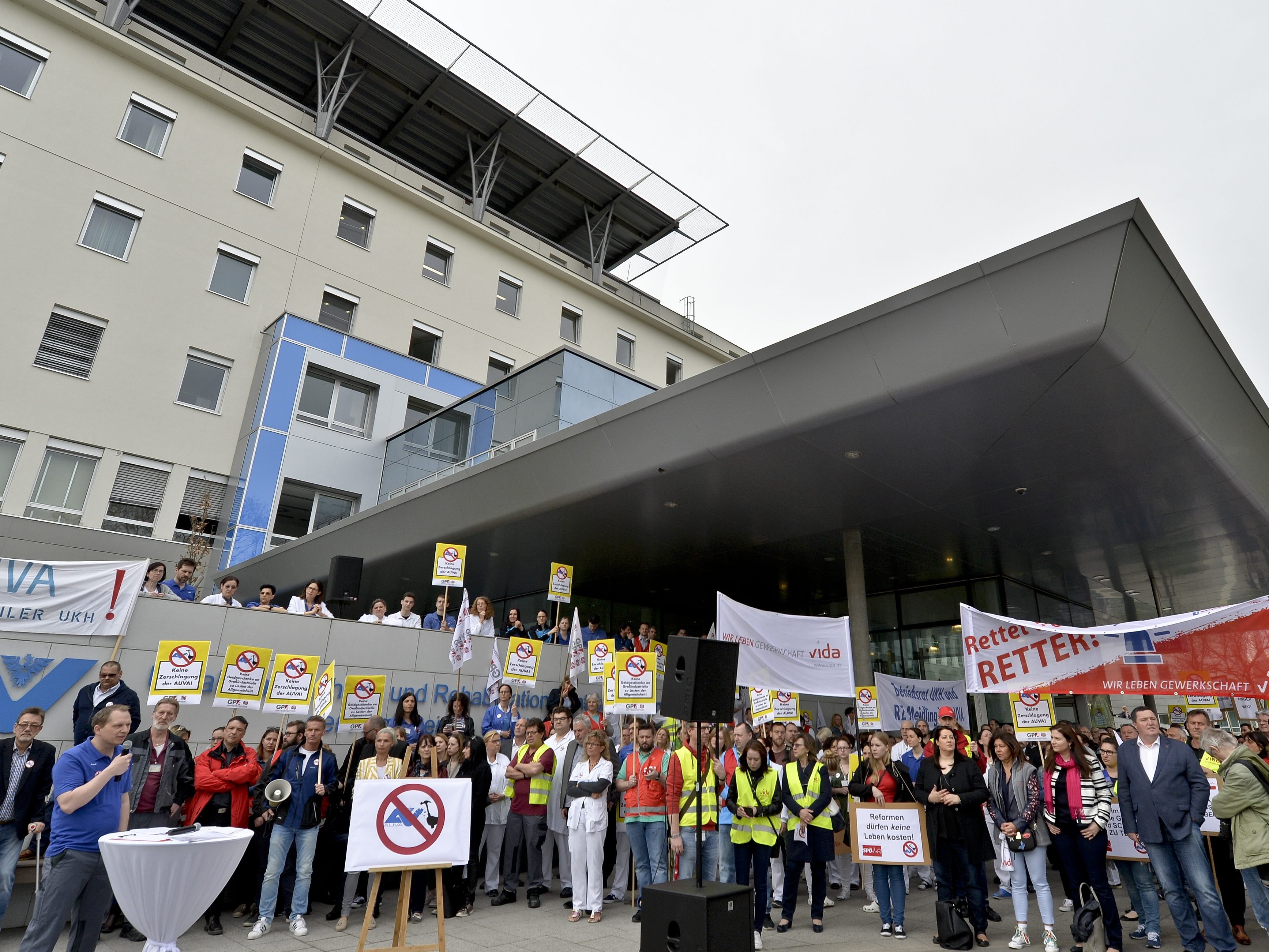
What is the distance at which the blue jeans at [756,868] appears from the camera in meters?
7.73

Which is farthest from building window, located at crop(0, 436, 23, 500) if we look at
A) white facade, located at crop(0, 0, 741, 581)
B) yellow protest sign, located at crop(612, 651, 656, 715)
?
yellow protest sign, located at crop(612, 651, 656, 715)

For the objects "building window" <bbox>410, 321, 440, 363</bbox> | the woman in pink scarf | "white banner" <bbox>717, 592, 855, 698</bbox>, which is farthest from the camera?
"building window" <bbox>410, 321, 440, 363</bbox>

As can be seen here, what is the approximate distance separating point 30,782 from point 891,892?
828 cm

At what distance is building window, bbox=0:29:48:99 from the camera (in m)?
21.3

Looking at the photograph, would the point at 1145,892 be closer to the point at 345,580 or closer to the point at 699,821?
the point at 699,821

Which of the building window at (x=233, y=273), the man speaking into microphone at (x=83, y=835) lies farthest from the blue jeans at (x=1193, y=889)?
the building window at (x=233, y=273)

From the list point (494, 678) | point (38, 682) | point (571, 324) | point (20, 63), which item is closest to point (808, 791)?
point (494, 678)

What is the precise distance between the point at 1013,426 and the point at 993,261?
2.53 m

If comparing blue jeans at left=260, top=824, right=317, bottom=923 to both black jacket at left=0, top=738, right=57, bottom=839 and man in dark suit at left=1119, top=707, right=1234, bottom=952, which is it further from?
man in dark suit at left=1119, top=707, right=1234, bottom=952

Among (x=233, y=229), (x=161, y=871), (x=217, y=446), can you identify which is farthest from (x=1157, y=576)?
(x=233, y=229)

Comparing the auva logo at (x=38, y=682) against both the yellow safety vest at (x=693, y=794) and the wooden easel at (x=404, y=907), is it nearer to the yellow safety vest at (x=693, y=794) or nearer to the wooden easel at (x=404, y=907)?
the wooden easel at (x=404, y=907)

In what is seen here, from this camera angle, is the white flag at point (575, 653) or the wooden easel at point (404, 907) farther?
the white flag at point (575, 653)

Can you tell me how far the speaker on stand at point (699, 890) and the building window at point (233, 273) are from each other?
22588mm

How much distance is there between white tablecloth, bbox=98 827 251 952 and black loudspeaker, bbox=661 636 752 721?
350cm
